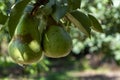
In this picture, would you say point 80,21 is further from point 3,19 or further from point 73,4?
point 3,19

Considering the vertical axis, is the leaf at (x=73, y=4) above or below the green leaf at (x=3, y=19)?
above

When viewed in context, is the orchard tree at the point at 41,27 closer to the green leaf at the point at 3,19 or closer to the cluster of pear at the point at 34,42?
the cluster of pear at the point at 34,42

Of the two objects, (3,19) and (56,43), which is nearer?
(56,43)

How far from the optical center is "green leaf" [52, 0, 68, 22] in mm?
1062

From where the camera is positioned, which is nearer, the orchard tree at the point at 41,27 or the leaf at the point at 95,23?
the orchard tree at the point at 41,27

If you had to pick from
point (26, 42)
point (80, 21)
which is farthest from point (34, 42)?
point (80, 21)

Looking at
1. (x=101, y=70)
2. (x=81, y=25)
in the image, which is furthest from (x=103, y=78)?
(x=81, y=25)

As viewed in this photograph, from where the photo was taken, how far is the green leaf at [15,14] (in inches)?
42.0

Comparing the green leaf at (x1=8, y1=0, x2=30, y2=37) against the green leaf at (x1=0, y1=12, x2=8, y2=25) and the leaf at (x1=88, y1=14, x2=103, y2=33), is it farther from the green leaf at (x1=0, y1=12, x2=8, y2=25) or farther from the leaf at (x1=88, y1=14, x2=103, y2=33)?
the leaf at (x1=88, y1=14, x2=103, y2=33)

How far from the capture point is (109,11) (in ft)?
13.9

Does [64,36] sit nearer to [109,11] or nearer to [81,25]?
[81,25]

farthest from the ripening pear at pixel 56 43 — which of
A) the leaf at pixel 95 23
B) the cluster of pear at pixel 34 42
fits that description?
the leaf at pixel 95 23

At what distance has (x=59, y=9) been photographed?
3.56 ft

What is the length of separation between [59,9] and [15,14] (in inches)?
4.8
